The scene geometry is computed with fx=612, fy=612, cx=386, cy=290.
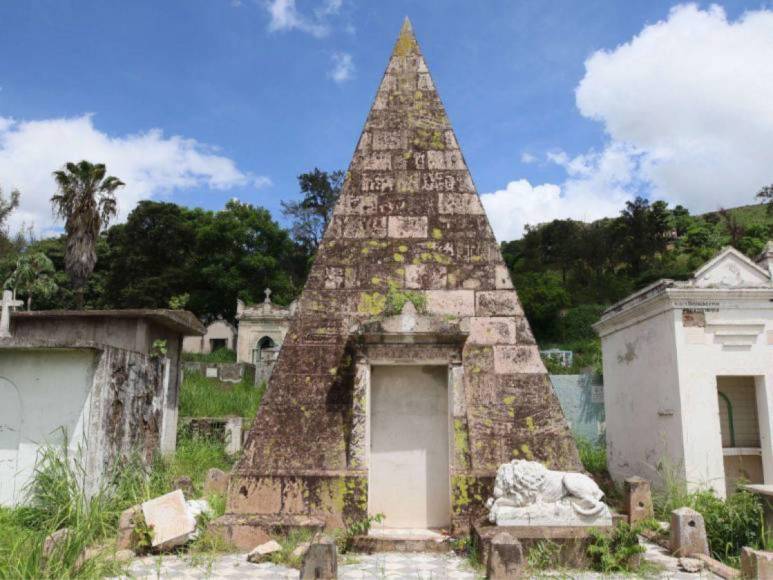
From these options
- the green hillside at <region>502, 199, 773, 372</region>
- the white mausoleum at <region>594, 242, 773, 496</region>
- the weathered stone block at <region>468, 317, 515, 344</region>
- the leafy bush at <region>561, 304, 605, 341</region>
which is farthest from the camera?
the green hillside at <region>502, 199, 773, 372</region>

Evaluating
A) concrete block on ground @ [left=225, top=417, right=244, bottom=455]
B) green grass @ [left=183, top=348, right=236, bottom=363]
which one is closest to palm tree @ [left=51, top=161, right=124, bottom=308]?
green grass @ [left=183, top=348, right=236, bottom=363]

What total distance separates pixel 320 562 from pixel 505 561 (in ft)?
4.60

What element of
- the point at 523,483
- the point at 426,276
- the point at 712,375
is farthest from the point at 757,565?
the point at 712,375

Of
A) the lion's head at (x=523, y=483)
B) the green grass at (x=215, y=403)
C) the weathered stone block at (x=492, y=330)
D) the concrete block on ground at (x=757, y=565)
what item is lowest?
the concrete block on ground at (x=757, y=565)

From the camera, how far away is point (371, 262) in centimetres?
712

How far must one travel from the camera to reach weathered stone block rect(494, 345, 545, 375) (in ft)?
22.1

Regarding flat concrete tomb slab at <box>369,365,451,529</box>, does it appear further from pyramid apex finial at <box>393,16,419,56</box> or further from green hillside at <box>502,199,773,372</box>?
green hillside at <box>502,199,773,372</box>

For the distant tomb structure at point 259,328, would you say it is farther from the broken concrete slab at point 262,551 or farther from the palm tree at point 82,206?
the broken concrete slab at point 262,551

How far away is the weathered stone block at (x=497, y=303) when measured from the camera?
691 centimetres

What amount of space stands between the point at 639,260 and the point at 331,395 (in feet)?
128

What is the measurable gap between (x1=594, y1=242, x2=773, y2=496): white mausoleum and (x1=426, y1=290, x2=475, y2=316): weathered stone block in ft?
11.6

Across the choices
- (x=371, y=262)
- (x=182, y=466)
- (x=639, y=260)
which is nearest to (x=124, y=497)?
(x=182, y=466)

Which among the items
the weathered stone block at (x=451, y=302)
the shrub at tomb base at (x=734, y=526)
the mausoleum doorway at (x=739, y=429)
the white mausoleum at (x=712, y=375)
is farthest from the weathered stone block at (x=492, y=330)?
the mausoleum doorway at (x=739, y=429)

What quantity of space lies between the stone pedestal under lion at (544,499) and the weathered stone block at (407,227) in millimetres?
2847
